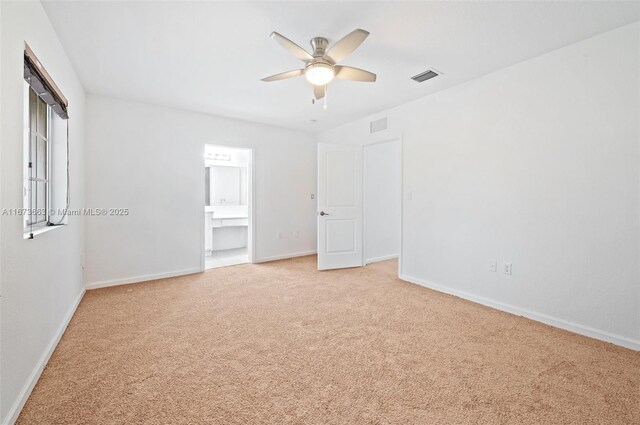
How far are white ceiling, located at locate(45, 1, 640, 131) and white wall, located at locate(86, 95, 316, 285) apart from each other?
21.7 inches

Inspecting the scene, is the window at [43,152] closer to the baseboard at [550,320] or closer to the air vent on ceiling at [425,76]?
the air vent on ceiling at [425,76]

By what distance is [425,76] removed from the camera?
119 inches

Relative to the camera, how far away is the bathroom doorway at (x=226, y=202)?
5598 millimetres

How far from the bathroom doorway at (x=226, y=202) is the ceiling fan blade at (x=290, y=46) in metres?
3.54

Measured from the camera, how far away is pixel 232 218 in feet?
18.7

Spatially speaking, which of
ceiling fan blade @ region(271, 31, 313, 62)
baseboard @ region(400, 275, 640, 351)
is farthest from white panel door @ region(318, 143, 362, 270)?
ceiling fan blade @ region(271, 31, 313, 62)

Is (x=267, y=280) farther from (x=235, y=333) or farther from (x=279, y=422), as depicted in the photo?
(x=279, y=422)

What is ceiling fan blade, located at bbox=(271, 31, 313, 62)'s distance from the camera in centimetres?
195

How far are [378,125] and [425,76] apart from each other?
1.32 meters

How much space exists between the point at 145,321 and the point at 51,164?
5.23 ft

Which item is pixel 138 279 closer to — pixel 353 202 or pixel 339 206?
pixel 339 206

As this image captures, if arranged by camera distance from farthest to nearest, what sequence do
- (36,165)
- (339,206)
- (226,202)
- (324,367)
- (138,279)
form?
1. (226,202)
2. (339,206)
3. (138,279)
4. (36,165)
5. (324,367)

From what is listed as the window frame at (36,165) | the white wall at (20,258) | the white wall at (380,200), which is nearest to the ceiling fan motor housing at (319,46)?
the white wall at (20,258)

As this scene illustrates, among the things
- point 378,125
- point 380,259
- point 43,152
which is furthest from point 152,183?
point 380,259
